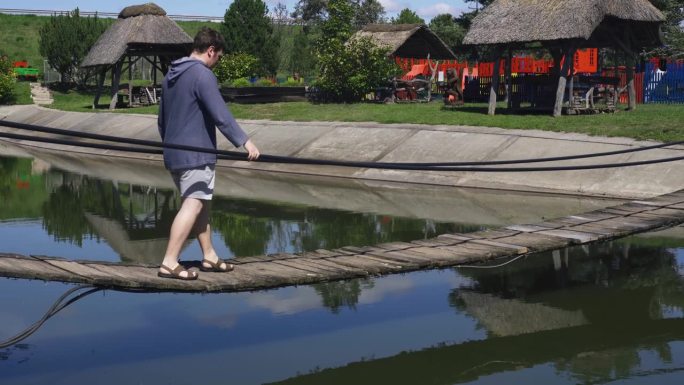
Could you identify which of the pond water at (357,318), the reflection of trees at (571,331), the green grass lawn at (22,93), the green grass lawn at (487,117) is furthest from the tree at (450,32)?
the reflection of trees at (571,331)

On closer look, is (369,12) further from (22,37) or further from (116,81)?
(116,81)

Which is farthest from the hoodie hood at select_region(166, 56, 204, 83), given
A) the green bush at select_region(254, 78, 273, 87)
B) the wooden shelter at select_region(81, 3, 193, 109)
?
the green bush at select_region(254, 78, 273, 87)

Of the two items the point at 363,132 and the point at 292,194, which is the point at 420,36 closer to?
the point at 363,132

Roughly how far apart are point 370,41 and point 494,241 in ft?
79.8

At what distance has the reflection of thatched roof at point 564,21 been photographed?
22.8 metres

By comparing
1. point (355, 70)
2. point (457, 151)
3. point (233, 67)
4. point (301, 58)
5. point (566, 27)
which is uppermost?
point (566, 27)

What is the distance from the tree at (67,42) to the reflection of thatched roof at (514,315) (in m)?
41.0

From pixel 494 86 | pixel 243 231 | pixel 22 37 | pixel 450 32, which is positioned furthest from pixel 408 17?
pixel 243 231

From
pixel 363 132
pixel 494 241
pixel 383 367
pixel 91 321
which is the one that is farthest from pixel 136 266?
pixel 363 132

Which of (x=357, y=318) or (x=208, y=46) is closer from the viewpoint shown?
(x=208, y=46)

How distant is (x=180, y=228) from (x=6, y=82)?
3814cm

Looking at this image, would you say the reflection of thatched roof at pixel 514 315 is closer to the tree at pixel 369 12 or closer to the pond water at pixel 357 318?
the pond water at pixel 357 318

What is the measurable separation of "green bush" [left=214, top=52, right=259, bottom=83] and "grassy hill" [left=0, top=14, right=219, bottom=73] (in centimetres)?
1744

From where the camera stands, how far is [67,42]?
154 ft
